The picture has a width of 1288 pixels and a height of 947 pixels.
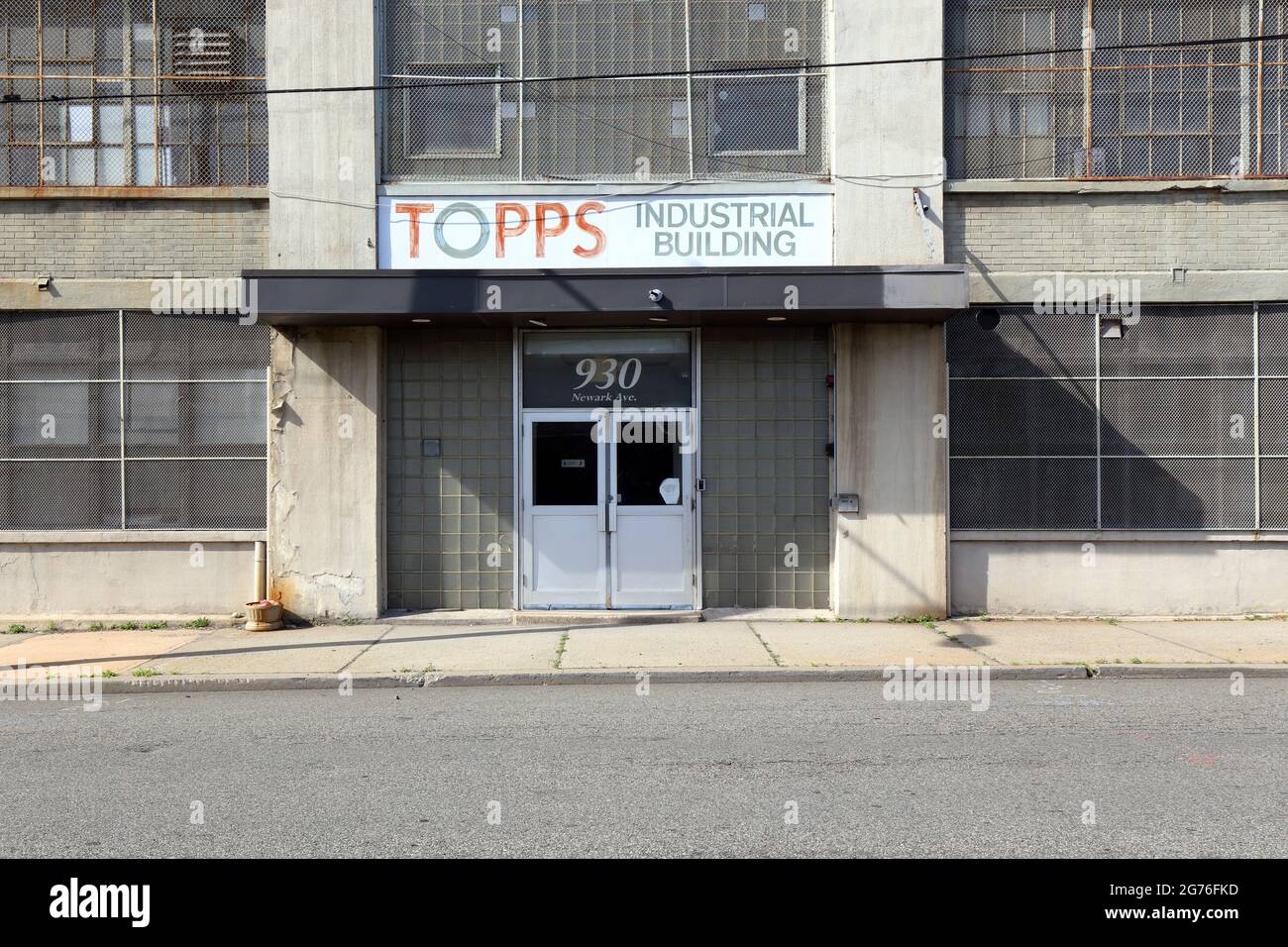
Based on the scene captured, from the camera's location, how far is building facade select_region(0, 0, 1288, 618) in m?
11.9

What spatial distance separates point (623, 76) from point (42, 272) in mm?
7074

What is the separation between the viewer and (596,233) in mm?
11914

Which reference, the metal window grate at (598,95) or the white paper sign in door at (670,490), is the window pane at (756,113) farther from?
the white paper sign in door at (670,490)

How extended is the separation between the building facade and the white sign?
0.04 meters

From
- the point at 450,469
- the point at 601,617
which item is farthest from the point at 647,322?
the point at 601,617

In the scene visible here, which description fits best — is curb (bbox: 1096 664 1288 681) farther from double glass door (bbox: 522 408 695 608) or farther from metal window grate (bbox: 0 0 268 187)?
metal window grate (bbox: 0 0 268 187)

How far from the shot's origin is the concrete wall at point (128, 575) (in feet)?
39.3

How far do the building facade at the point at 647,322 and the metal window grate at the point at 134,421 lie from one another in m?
0.04

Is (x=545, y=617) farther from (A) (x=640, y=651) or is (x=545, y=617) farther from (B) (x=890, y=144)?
(B) (x=890, y=144)

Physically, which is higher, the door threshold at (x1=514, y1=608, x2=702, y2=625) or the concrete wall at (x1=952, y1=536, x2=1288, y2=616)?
the concrete wall at (x1=952, y1=536, x2=1288, y2=616)

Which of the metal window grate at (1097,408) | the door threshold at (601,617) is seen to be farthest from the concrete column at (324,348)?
the metal window grate at (1097,408)

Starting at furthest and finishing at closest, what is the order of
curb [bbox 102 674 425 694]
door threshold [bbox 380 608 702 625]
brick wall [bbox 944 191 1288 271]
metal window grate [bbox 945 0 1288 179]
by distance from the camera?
metal window grate [bbox 945 0 1288 179] → brick wall [bbox 944 191 1288 271] → door threshold [bbox 380 608 702 625] → curb [bbox 102 674 425 694]

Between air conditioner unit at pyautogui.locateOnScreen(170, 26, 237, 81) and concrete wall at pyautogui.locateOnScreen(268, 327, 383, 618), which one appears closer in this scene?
concrete wall at pyautogui.locateOnScreen(268, 327, 383, 618)

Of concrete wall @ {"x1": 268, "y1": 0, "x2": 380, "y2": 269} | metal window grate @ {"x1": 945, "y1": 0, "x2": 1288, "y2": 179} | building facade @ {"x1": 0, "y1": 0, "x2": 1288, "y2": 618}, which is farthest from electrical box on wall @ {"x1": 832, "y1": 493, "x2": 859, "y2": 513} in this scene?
concrete wall @ {"x1": 268, "y1": 0, "x2": 380, "y2": 269}
